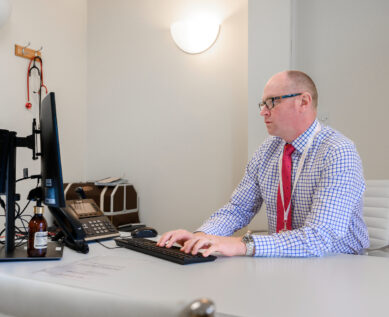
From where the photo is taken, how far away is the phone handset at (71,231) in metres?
1.24

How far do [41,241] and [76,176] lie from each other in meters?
2.58

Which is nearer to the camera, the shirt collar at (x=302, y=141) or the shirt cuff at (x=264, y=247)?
the shirt cuff at (x=264, y=247)

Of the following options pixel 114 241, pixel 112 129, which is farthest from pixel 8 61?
pixel 114 241

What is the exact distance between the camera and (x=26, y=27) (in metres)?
3.12

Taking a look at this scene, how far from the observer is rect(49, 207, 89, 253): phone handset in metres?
1.24

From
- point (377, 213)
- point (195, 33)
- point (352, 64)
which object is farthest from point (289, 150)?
point (195, 33)

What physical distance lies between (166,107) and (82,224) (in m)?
1.96

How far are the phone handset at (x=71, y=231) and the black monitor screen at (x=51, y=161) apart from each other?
5.2 inches

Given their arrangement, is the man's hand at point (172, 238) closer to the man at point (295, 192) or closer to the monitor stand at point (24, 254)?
the man at point (295, 192)

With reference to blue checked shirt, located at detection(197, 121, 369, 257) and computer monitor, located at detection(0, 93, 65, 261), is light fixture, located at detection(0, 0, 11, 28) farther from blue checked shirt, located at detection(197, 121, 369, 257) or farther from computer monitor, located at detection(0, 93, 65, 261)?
blue checked shirt, located at detection(197, 121, 369, 257)

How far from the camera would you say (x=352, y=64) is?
8.42 ft

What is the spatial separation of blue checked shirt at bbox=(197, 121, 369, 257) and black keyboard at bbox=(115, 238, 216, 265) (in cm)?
22

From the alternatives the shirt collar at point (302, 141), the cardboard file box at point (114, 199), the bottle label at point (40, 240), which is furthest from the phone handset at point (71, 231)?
the cardboard file box at point (114, 199)

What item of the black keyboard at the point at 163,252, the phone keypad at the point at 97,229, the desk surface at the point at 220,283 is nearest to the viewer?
the desk surface at the point at 220,283
